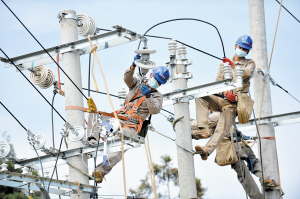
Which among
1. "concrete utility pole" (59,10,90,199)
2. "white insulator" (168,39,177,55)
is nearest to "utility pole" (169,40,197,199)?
"white insulator" (168,39,177,55)

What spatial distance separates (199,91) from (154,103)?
1036 mm

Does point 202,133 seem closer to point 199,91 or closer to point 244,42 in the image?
point 199,91

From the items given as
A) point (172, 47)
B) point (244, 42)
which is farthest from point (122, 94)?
point (244, 42)

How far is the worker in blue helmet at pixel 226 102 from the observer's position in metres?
10.5

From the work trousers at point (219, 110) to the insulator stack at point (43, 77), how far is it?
2455 mm

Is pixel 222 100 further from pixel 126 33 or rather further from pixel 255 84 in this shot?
pixel 126 33

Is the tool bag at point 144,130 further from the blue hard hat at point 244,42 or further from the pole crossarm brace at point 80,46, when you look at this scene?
A: the blue hard hat at point 244,42

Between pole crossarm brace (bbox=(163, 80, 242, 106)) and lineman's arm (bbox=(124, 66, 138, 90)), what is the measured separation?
73 centimetres

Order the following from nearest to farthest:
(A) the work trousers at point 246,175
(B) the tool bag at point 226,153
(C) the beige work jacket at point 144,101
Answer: (C) the beige work jacket at point 144,101 < (B) the tool bag at point 226,153 < (A) the work trousers at point 246,175

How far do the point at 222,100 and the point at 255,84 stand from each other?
1.55 metres

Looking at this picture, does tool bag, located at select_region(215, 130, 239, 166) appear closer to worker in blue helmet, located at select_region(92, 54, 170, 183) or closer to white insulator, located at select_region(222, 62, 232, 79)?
white insulator, located at select_region(222, 62, 232, 79)

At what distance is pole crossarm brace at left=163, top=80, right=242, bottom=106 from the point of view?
32.5 feet

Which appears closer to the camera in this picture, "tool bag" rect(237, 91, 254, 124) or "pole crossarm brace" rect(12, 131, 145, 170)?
"pole crossarm brace" rect(12, 131, 145, 170)

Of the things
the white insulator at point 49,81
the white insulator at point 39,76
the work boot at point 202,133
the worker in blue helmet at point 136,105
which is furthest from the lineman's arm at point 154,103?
the white insulator at point 39,76
